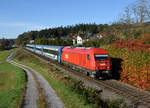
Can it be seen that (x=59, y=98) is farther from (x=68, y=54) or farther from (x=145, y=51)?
(x=68, y=54)

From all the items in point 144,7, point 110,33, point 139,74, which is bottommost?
point 139,74

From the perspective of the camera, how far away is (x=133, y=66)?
17078 millimetres

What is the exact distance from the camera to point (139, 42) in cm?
1884

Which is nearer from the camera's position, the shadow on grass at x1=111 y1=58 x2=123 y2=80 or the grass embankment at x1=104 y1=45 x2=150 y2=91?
the grass embankment at x1=104 y1=45 x2=150 y2=91

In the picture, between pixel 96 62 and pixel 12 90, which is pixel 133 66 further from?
pixel 12 90

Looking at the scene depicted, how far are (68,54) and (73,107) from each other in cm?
1807

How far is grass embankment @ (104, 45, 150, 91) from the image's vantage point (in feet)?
50.7

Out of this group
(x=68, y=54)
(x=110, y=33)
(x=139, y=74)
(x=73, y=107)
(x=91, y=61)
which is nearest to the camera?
(x=73, y=107)

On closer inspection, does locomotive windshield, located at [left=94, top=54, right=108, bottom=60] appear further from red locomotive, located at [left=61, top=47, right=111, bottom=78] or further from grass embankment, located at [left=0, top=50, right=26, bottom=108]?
grass embankment, located at [left=0, top=50, right=26, bottom=108]

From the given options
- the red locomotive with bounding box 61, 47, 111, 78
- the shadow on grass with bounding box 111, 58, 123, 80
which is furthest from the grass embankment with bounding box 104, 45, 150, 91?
the red locomotive with bounding box 61, 47, 111, 78

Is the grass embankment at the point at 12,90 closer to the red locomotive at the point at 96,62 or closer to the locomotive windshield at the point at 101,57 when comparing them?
the red locomotive at the point at 96,62

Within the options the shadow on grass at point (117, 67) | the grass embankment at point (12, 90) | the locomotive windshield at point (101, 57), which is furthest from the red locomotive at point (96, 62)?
the grass embankment at point (12, 90)

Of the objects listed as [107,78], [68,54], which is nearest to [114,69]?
[107,78]

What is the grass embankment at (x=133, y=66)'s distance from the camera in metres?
15.4
